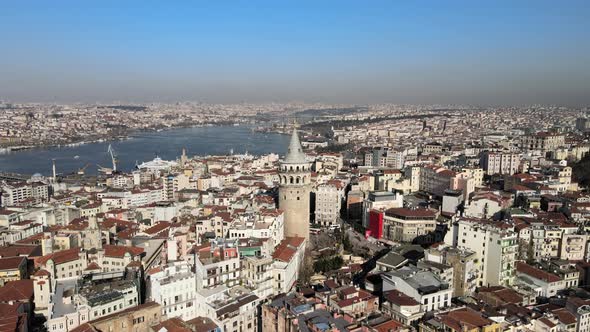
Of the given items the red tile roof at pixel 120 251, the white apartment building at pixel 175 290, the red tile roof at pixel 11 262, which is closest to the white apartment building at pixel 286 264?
the white apartment building at pixel 175 290

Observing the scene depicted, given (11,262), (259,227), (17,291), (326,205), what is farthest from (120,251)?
(326,205)

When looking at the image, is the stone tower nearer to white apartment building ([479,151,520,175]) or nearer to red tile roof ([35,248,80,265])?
red tile roof ([35,248,80,265])

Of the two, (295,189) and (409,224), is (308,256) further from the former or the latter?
(409,224)

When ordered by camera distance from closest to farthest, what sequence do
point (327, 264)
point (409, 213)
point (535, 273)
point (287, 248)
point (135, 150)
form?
point (535, 273) < point (287, 248) < point (327, 264) < point (409, 213) < point (135, 150)

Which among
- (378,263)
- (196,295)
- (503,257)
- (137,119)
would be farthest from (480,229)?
(137,119)

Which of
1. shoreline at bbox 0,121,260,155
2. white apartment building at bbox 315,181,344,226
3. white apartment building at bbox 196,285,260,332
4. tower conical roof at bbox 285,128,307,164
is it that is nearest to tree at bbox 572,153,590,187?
white apartment building at bbox 315,181,344,226

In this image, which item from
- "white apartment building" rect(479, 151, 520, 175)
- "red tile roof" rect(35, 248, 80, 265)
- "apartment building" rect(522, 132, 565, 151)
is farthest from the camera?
"apartment building" rect(522, 132, 565, 151)

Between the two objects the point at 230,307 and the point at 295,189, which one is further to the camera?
the point at 295,189
